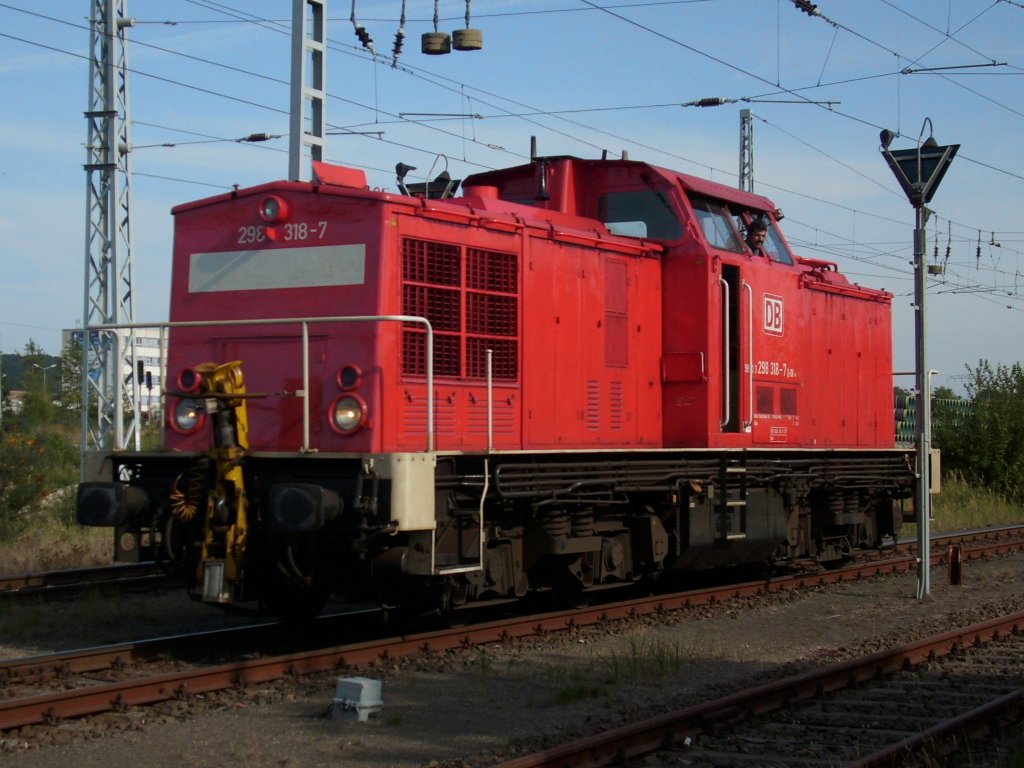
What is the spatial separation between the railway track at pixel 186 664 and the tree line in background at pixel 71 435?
8.82 m

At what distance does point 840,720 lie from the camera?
6863 mm

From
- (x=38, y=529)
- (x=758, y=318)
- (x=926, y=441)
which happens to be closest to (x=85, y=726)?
(x=758, y=318)

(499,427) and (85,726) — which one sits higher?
(499,427)

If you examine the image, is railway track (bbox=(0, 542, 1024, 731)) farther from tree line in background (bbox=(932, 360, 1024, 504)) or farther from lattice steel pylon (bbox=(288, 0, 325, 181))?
tree line in background (bbox=(932, 360, 1024, 504))

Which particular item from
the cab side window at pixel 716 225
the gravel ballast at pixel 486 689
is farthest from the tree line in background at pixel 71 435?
the cab side window at pixel 716 225

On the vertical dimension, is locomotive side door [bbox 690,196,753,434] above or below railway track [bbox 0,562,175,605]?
above

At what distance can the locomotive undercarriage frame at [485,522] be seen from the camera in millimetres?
7980

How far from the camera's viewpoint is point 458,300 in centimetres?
900

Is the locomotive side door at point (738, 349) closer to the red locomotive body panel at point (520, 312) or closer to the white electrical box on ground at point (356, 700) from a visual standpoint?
the red locomotive body panel at point (520, 312)

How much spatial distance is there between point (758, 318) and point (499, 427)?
3.57 metres

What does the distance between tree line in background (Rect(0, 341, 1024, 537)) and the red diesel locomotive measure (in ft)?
29.7

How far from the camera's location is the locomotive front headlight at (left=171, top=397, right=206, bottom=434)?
894 centimetres

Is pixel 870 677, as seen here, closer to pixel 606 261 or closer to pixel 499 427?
pixel 499 427

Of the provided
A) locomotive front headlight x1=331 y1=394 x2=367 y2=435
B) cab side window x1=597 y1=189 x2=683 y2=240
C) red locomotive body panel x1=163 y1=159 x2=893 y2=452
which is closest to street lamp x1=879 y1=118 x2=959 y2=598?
red locomotive body panel x1=163 y1=159 x2=893 y2=452
